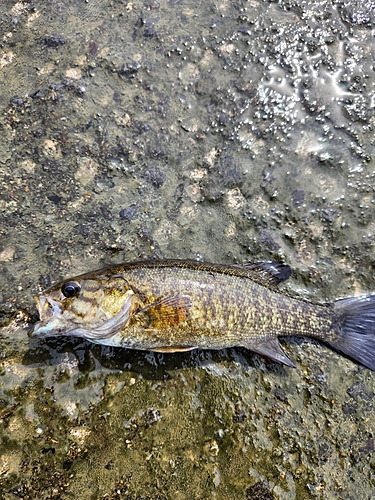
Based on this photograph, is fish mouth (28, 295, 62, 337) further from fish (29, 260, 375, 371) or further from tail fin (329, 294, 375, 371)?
tail fin (329, 294, 375, 371)

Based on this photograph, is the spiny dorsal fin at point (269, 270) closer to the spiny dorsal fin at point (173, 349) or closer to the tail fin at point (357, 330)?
the tail fin at point (357, 330)

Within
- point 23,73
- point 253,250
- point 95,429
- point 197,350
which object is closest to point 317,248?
point 253,250

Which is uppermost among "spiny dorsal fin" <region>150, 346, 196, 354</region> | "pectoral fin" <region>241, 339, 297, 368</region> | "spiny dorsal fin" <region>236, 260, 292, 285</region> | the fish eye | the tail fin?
"spiny dorsal fin" <region>236, 260, 292, 285</region>

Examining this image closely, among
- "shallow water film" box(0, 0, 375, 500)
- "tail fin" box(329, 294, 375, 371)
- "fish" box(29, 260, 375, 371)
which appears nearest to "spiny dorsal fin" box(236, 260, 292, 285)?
"fish" box(29, 260, 375, 371)

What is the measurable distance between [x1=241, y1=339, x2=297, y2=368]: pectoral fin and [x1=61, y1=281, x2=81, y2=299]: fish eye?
5.00 feet

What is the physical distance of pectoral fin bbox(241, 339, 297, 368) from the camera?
347 centimetres

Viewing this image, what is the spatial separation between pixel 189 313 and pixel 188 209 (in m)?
1.15

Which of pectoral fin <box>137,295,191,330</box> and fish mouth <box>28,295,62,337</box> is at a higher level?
pectoral fin <box>137,295,191,330</box>

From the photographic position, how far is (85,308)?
10.6 ft

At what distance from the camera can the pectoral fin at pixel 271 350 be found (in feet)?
11.4

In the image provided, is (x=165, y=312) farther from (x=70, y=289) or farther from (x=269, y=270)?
(x=269, y=270)

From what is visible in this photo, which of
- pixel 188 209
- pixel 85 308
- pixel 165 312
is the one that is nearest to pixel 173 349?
pixel 165 312

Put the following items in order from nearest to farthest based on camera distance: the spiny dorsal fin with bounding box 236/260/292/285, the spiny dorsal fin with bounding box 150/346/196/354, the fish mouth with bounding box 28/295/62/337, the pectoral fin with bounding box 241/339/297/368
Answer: the fish mouth with bounding box 28/295/62/337, the spiny dorsal fin with bounding box 150/346/196/354, the pectoral fin with bounding box 241/339/297/368, the spiny dorsal fin with bounding box 236/260/292/285

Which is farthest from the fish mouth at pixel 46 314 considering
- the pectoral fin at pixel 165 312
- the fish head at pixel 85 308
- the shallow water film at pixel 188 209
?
the pectoral fin at pixel 165 312
